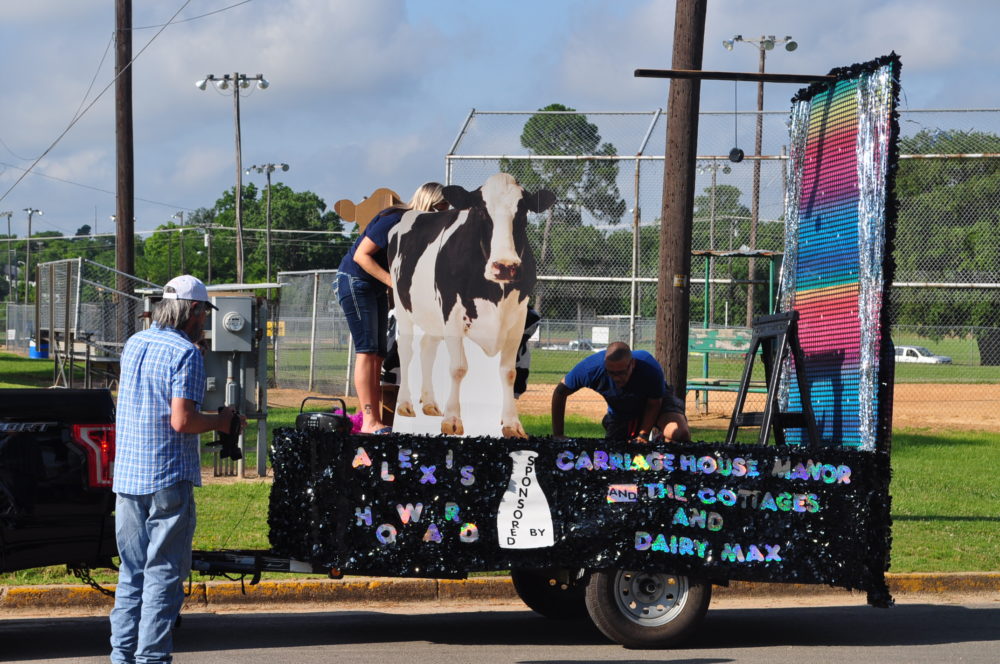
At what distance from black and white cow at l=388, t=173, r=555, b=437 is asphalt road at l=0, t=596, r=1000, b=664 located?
4.14 ft

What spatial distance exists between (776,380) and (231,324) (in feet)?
20.4

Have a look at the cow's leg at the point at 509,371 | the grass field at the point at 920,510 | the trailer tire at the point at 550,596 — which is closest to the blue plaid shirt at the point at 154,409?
the cow's leg at the point at 509,371

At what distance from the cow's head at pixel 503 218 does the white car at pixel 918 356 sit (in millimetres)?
29214

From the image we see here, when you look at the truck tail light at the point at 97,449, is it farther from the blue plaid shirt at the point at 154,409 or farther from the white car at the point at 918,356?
the white car at the point at 918,356

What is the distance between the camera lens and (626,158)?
1513cm

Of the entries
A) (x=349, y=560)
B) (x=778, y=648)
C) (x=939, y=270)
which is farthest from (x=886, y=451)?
(x=939, y=270)

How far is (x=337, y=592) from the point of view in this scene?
26.1 ft

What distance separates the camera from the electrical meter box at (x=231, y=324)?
11.5 m

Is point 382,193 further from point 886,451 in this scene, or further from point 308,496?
point 886,451

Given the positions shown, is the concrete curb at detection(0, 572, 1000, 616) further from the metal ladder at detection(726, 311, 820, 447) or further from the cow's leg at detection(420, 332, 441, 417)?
the cow's leg at detection(420, 332, 441, 417)

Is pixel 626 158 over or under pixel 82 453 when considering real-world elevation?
over

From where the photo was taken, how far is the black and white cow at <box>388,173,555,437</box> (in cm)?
677

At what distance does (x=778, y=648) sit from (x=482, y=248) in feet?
9.00

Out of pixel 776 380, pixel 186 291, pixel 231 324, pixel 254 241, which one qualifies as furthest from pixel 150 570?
pixel 254 241
